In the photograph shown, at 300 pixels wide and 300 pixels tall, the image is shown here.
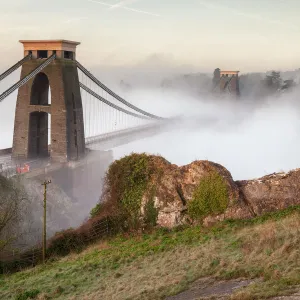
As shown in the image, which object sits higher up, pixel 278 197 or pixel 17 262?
pixel 278 197

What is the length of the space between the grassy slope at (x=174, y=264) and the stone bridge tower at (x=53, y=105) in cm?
2262

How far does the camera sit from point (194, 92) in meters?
121

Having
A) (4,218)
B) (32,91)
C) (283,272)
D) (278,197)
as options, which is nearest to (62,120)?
(32,91)

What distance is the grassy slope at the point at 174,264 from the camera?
472 inches

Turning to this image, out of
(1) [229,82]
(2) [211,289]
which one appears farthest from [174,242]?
(1) [229,82]

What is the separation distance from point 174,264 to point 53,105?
1103 inches

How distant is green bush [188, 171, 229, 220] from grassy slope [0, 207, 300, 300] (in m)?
0.95

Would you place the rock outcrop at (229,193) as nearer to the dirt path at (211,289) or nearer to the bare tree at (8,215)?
the bare tree at (8,215)

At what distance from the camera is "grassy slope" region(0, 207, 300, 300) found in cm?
1198

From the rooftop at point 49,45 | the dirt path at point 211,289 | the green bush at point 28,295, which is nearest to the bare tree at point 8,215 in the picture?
the green bush at point 28,295

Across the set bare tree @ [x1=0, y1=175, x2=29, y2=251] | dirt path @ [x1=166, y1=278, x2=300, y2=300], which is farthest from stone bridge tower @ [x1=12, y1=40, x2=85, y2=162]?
dirt path @ [x1=166, y1=278, x2=300, y2=300]

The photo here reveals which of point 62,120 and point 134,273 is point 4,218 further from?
point 62,120

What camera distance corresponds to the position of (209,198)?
19984 millimetres

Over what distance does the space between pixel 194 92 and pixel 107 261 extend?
348ft
